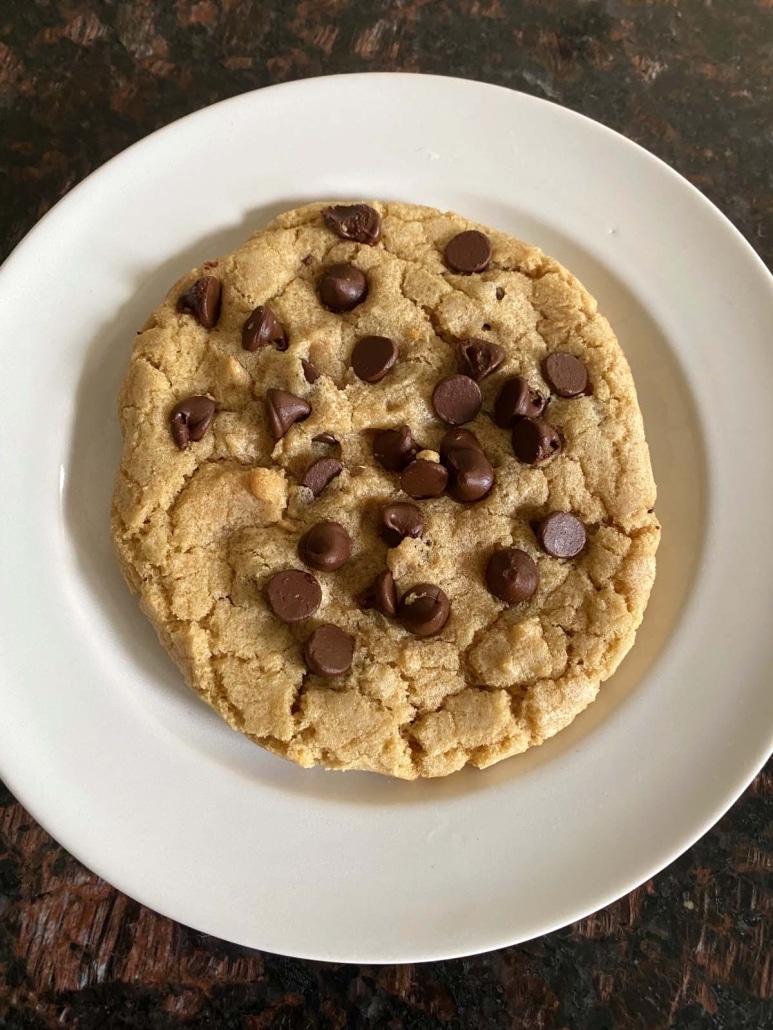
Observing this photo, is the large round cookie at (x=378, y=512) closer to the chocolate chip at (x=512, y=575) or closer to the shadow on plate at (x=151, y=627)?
the chocolate chip at (x=512, y=575)

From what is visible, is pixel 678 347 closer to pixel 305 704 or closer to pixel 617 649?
pixel 617 649

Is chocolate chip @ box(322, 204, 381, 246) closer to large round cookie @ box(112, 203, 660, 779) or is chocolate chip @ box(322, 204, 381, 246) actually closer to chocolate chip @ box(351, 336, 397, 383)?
large round cookie @ box(112, 203, 660, 779)

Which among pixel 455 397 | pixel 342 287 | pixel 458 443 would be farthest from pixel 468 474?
pixel 342 287

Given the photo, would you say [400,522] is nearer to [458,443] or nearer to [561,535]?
[458,443]

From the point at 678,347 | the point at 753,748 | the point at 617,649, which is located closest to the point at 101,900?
the point at 617,649

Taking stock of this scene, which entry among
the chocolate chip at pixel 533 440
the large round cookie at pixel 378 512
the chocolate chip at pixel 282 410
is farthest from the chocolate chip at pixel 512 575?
the chocolate chip at pixel 282 410

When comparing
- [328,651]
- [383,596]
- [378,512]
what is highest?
[378,512]
